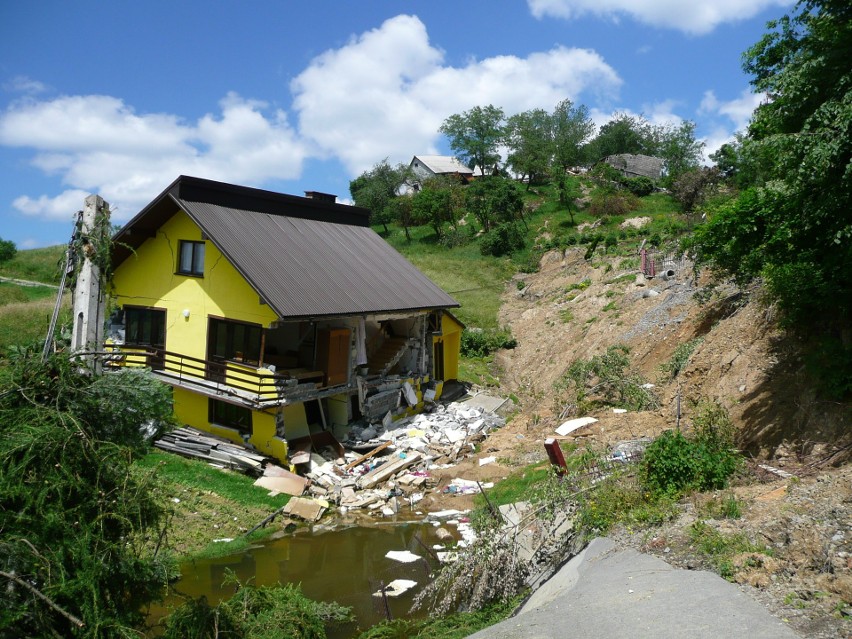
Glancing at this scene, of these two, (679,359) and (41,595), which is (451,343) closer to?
(679,359)

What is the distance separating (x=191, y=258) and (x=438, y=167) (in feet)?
227

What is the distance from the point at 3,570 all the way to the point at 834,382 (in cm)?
1369

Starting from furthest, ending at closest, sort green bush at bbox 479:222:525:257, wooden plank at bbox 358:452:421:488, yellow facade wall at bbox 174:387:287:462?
1. green bush at bbox 479:222:525:257
2. yellow facade wall at bbox 174:387:287:462
3. wooden plank at bbox 358:452:421:488

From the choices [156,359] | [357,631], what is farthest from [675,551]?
[156,359]

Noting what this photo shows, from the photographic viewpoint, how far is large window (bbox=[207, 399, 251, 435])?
19.0m

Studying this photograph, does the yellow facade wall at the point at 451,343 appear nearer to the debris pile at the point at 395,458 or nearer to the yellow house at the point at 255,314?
the yellow house at the point at 255,314

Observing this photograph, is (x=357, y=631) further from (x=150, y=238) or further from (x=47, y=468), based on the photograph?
(x=150, y=238)

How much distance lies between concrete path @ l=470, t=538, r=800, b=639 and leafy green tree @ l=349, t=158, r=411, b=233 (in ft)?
179

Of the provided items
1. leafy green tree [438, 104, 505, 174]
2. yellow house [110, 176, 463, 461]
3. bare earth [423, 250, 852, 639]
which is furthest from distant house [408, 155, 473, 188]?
yellow house [110, 176, 463, 461]

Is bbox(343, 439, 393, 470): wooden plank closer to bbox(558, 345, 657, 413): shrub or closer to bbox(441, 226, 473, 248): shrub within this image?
bbox(558, 345, 657, 413): shrub

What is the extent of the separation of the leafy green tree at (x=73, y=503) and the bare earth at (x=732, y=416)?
7397mm

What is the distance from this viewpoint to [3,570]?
5547 millimetres

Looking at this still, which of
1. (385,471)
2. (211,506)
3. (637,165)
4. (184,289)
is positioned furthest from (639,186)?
(211,506)

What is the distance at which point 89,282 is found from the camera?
7230 mm
